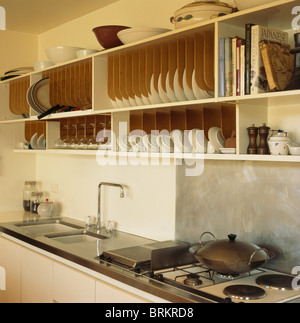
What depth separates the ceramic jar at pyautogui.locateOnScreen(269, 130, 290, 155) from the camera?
1.97 m

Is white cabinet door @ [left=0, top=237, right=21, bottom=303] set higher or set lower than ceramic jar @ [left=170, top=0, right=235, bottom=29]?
lower

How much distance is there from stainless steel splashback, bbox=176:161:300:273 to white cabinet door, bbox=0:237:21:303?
123 cm

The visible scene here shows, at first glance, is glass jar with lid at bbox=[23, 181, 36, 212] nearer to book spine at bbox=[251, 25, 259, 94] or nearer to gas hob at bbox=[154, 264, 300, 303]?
gas hob at bbox=[154, 264, 300, 303]

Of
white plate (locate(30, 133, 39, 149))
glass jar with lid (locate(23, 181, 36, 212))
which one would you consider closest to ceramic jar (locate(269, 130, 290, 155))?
white plate (locate(30, 133, 39, 149))

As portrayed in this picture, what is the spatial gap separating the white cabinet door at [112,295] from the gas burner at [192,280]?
0.22 meters

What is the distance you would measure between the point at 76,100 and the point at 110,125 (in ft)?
1.24

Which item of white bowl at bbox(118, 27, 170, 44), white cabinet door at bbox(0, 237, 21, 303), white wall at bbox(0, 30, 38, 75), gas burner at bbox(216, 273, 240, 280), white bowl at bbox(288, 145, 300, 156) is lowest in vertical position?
white cabinet door at bbox(0, 237, 21, 303)

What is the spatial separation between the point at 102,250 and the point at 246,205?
3.04 feet

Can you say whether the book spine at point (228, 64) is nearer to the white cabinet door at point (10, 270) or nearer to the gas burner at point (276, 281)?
the gas burner at point (276, 281)

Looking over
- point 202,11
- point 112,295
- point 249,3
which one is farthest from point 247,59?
point 112,295

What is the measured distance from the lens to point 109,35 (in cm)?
279

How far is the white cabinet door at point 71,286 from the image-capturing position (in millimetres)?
2467

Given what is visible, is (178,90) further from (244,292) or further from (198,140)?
(244,292)

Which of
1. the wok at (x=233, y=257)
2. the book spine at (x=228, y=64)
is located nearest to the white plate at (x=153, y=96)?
the book spine at (x=228, y=64)
